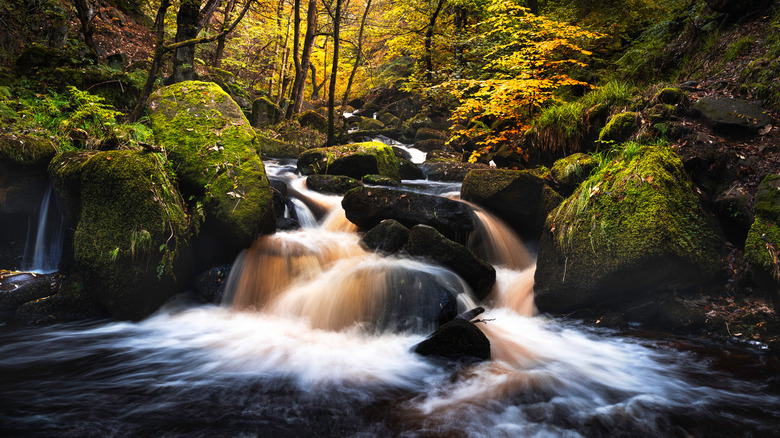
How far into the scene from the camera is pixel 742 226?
406 centimetres

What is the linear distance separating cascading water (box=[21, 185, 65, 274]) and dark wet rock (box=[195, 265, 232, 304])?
1.67 meters

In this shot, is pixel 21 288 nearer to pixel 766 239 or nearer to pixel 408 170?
pixel 766 239

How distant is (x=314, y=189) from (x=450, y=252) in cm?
453

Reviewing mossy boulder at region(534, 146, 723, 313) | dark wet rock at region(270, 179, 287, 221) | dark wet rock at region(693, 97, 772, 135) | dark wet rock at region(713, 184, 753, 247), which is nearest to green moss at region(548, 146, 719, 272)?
mossy boulder at region(534, 146, 723, 313)

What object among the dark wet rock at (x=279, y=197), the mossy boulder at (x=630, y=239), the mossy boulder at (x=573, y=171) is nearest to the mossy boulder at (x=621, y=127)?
the mossy boulder at (x=573, y=171)

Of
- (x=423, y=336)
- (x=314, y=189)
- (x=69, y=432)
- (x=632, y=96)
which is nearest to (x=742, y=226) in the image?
(x=632, y=96)

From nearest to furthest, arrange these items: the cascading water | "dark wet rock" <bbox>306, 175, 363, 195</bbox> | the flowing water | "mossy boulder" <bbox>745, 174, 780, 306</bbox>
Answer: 1. the flowing water
2. "mossy boulder" <bbox>745, 174, 780, 306</bbox>
3. the cascading water
4. "dark wet rock" <bbox>306, 175, 363, 195</bbox>

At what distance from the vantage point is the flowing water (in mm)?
2527

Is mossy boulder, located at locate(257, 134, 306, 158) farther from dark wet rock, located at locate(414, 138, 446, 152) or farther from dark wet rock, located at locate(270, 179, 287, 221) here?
dark wet rock, located at locate(270, 179, 287, 221)

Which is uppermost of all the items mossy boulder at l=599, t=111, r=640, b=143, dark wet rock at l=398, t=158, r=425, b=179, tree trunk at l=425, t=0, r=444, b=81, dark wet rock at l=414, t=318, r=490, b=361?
tree trunk at l=425, t=0, r=444, b=81

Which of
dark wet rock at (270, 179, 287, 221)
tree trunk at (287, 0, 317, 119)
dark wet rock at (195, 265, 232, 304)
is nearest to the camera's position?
dark wet rock at (195, 265, 232, 304)

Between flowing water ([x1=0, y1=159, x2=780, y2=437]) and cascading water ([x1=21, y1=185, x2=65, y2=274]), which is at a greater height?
cascading water ([x1=21, y1=185, x2=65, y2=274])

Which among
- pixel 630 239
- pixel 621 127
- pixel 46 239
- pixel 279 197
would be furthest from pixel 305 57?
pixel 630 239

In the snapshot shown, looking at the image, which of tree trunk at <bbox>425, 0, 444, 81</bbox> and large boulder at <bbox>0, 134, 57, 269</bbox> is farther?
tree trunk at <bbox>425, 0, 444, 81</bbox>
